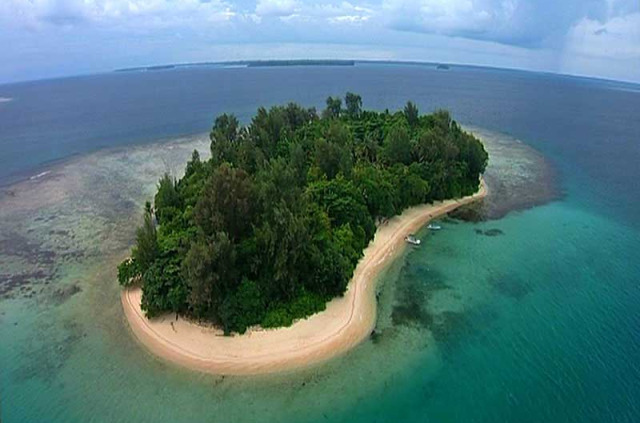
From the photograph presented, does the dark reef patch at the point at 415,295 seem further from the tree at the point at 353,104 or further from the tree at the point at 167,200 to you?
the tree at the point at 353,104

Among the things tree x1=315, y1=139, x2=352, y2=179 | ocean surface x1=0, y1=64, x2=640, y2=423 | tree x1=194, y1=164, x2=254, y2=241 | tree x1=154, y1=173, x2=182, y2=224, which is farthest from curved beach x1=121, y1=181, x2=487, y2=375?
tree x1=315, y1=139, x2=352, y2=179

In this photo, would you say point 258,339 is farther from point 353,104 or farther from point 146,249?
point 353,104

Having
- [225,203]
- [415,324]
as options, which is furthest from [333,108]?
[415,324]

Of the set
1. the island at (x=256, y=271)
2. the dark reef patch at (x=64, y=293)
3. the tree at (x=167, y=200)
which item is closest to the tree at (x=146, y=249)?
the island at (x=256, y=271)

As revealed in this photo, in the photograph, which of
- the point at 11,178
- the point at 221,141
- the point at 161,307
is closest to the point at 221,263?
the point at 161,307

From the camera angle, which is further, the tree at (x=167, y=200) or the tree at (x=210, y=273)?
the tree at (x=167, y=200)

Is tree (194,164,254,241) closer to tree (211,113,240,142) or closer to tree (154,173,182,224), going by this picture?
tree (154,173,182,224)
